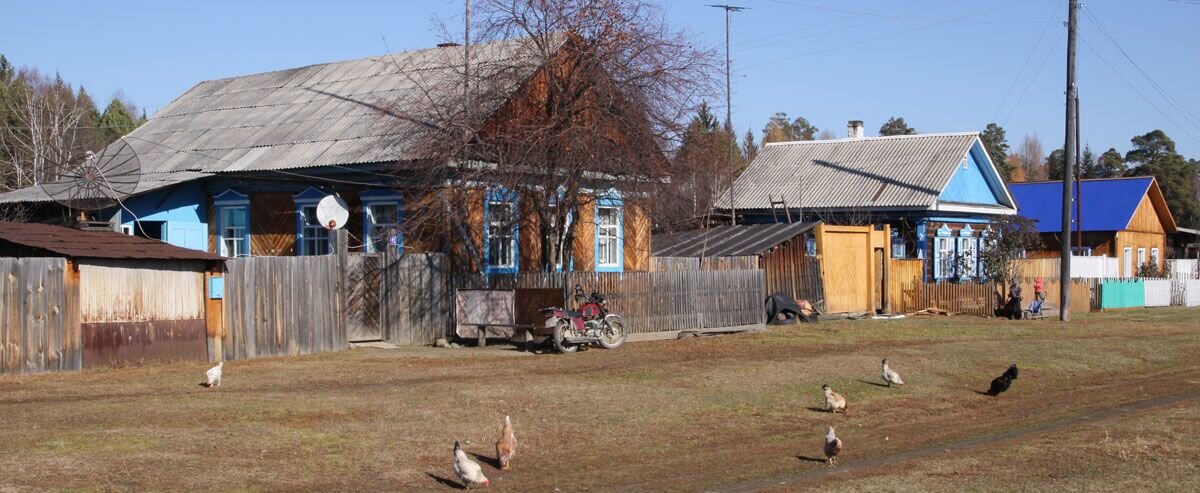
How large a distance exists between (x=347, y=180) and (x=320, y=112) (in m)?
4.27

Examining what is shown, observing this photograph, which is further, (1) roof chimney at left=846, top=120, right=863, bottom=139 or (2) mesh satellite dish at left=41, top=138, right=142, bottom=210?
(1) roof chimney at left=846, top=120, right=863, bottom=139

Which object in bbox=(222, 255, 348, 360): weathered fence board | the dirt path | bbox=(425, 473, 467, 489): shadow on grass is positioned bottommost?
the dirt path

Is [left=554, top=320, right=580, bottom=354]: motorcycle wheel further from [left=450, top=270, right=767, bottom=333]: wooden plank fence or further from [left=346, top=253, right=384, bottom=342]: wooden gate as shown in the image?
[left=346, top=253, right=384, bottom=342]: wooden gate

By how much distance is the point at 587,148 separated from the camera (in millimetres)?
23422

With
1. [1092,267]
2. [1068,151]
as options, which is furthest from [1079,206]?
[1068,151]

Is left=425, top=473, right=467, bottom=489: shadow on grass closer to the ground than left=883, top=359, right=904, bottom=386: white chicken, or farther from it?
closer to the ground

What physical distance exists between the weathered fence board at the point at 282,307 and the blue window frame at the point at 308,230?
591 centimetres

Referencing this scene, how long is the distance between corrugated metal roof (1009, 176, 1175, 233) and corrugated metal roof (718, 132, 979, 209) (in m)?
9.04

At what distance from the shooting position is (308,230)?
28.2 m

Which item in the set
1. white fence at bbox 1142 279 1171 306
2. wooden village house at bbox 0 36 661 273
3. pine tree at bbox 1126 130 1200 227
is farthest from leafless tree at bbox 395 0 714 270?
pine tree at bbox 1126 130 1200 227

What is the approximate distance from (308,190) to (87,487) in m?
18.3

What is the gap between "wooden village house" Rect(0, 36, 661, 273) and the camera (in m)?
25.5

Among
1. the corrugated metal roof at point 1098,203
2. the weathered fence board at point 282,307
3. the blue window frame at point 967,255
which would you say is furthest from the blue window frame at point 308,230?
the corrugated metal roof at point 1098,203

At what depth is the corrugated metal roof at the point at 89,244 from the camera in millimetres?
17719
